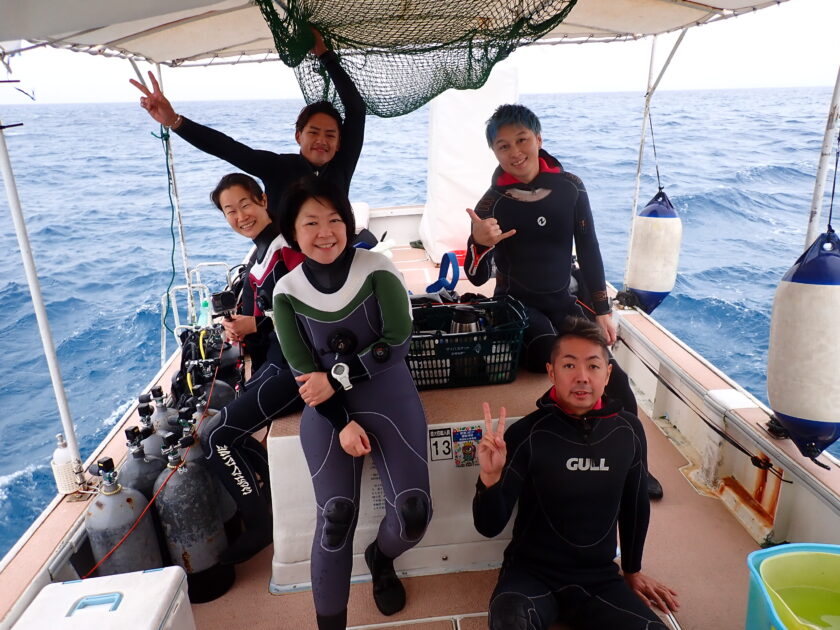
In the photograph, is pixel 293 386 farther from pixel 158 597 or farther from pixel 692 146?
pixel 692 146

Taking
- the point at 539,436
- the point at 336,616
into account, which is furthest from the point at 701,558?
the point at 336,616

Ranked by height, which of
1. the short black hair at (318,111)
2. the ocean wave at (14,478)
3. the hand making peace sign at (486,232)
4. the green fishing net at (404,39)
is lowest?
the ocean wave at (14,478)

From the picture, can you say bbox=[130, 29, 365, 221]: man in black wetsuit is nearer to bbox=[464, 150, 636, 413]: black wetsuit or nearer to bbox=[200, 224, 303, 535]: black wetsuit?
bbox=[200, 224, 303, 535]: black wetsuit

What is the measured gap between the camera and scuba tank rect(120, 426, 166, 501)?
204cm

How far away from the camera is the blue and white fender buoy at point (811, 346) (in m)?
Answer: 2.02

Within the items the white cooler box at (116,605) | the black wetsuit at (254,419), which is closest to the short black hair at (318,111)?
the black wetsuit at (254,419)

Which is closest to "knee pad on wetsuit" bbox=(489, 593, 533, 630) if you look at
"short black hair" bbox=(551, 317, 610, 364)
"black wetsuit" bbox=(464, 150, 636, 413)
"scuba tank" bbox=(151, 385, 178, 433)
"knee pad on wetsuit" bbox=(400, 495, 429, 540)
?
"knee pad on wetsuit" bbox=(400, 495, 429, 540)

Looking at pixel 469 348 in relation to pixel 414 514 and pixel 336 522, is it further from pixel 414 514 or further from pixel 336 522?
pixel 336 522

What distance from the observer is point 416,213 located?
6.61 m

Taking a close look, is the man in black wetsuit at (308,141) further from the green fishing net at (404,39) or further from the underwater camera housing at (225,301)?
the underwater camera housing at (225,301)

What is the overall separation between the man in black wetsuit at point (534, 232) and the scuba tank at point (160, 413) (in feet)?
4.63

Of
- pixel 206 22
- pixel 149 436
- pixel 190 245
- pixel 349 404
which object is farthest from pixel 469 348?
pixel 190 245

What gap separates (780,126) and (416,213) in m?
24.0

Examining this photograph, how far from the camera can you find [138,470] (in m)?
2.04
